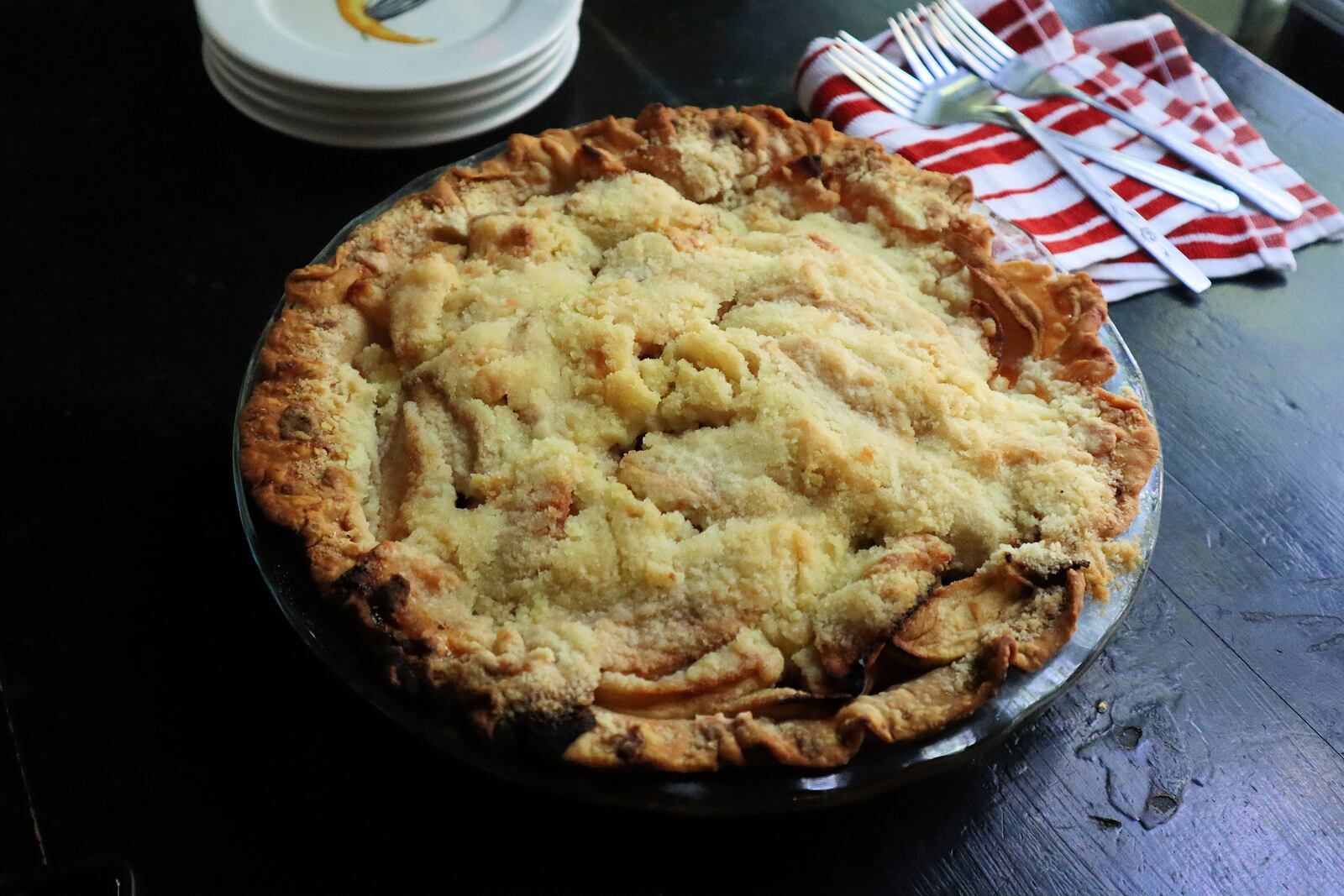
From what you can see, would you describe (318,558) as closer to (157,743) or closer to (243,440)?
(243,440)

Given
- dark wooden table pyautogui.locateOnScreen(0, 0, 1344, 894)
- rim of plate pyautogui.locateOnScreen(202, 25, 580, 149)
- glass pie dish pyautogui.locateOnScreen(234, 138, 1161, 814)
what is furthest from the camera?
rim of plate pyautogui.locateOnScreen(202, 25, 580, 149)

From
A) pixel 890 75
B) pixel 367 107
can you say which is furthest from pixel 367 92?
pixel 890 75

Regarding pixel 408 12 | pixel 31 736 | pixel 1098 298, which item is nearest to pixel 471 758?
pixel 31 736

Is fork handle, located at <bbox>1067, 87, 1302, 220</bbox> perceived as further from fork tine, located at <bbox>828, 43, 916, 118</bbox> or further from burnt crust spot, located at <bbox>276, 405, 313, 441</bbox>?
burnt crust spot, located at <bbox>276, 405, 313, 441</bbox>

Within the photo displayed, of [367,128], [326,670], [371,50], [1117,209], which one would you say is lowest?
[326,670]

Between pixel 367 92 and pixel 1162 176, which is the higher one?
pixel 1162 176

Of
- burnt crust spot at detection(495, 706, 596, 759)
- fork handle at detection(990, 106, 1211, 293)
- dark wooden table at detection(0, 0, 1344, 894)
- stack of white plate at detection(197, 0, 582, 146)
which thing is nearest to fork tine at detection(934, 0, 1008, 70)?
fork handle at detection(990, 106, 1211, 293)

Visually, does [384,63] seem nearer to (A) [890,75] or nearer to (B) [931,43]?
(A) [890,75]
